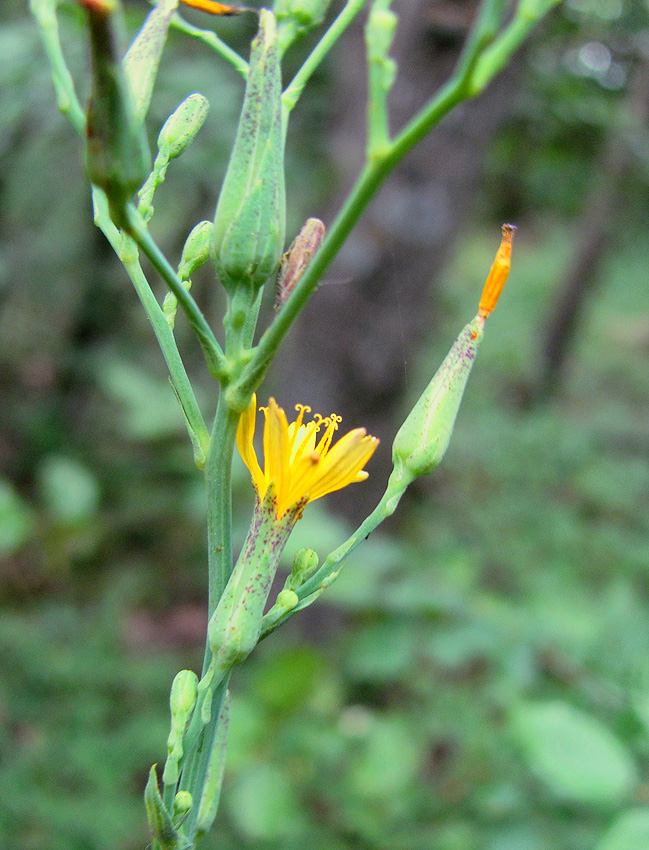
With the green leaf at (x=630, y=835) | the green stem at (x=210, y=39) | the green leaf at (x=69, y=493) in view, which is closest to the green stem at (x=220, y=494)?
the green stem at (x=210, y=39)

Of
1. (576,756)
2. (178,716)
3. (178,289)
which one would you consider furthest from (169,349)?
(576,756)

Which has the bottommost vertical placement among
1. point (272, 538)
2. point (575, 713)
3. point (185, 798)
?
point (575, 713)

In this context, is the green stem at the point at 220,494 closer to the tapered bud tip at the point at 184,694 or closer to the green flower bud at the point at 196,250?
the tapered bud tip at the point at 184,694

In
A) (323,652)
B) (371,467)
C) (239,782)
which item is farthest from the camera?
(371,467)

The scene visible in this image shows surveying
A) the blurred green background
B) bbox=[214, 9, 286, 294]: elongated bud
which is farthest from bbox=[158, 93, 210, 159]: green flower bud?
the blurred green background

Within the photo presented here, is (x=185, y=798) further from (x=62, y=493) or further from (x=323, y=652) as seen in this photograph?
(x=62, y=493)

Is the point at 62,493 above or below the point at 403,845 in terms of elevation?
above

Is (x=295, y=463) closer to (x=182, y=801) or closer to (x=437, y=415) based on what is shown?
(x=437, y=415)

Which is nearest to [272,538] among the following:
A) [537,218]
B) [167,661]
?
[167,661]
